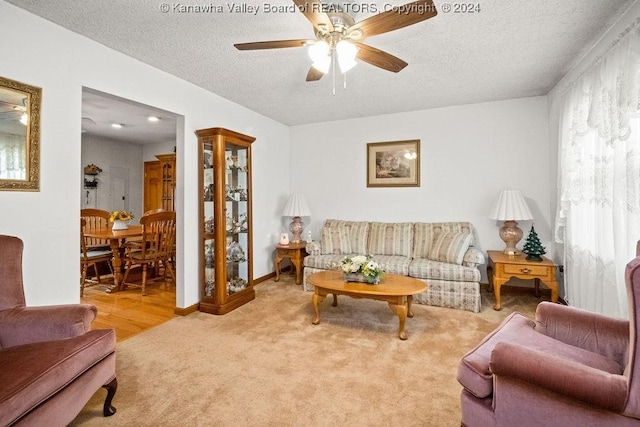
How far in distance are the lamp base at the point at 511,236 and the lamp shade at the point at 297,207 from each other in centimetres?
263

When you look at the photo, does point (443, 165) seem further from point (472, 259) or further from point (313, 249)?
point (313, 249)

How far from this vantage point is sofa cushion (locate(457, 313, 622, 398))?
1.32 metres

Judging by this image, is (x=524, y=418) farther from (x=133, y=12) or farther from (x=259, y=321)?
(x=133, y=12)

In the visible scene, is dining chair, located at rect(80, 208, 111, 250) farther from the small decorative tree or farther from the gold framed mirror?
the small decorative tree

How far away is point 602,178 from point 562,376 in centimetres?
196

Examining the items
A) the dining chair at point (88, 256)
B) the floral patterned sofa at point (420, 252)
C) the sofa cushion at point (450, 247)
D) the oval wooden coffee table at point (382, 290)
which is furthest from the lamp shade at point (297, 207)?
the dining chair at point (88, 256)

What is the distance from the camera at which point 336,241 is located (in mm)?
4340

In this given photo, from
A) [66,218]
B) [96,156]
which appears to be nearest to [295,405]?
[66,218]

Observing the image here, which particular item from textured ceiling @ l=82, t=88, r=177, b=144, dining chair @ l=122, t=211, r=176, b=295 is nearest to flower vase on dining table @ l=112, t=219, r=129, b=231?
dining chair @ l=122, t=211, r=176, b=295

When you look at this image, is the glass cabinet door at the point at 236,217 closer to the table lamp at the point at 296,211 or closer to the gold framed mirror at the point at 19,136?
the table lamp at the point at 296,211

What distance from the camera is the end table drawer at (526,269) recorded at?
10.3 feet

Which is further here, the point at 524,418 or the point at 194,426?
the point at 194,426

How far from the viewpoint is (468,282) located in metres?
3.30

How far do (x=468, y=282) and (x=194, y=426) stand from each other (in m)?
2.86
